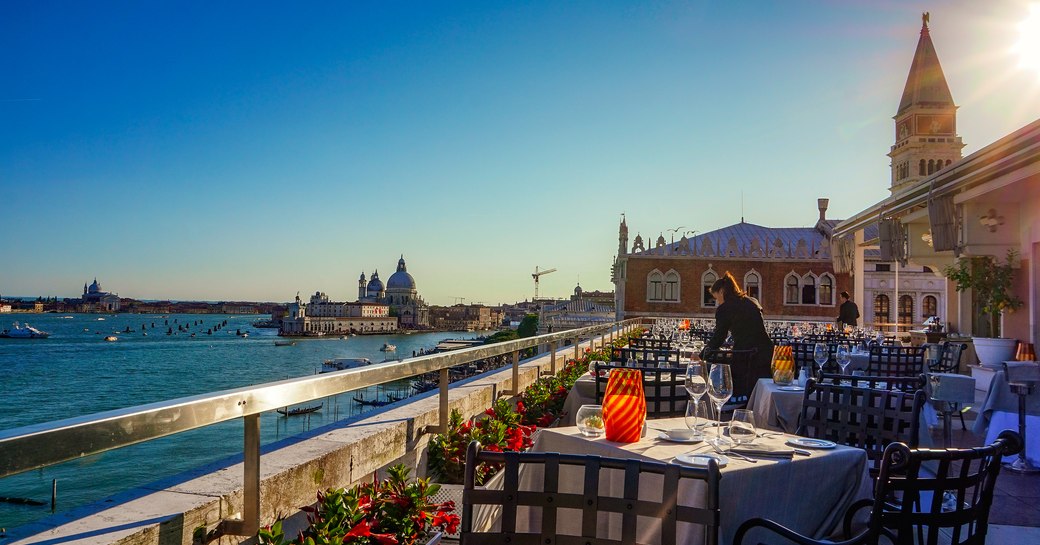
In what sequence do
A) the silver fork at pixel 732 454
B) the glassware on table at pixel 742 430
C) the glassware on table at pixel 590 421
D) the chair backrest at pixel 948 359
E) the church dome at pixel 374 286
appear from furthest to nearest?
1. the church dome at pixel 374 286
2. the chair backrest at pixel 948 359
3. the glassware on table at pixel 590 421
4. the glassware on table at pixel 742 430
5. the silver fork at pixel 732 454

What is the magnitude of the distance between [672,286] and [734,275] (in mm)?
3503

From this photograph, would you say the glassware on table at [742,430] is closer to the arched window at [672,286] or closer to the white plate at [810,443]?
the white plate at [810,443]

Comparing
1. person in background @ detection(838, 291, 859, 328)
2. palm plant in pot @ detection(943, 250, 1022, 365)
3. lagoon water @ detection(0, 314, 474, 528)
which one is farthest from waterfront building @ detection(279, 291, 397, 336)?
palm plant in pot @ detection(943, 250, 1022, 365)

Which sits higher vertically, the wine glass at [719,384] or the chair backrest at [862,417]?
the wine glass at [719,384]

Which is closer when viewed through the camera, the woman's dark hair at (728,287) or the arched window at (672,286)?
the woman's dark hair at (728,287)

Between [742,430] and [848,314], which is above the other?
[848,314]

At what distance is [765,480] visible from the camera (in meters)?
2.71

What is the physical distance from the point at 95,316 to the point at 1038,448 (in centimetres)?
19092

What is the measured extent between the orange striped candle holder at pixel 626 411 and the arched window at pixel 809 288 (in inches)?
1477

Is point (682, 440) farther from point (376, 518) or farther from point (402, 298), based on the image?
point (402, 298)

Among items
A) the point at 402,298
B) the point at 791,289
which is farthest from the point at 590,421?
the point at 402,298

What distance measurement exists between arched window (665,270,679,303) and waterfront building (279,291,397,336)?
12789 centimetres

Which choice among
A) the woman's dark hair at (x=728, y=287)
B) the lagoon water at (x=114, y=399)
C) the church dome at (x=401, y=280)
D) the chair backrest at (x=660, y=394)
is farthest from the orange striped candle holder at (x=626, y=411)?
the church dome at (x=401, y=280)

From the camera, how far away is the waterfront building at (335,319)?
513 feet
